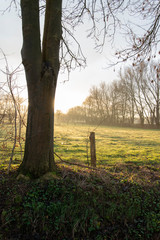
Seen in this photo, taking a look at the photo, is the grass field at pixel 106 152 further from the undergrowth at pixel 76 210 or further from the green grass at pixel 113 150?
the undergrowth at pixel 76 210

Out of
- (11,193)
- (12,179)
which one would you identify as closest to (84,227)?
(11,193)

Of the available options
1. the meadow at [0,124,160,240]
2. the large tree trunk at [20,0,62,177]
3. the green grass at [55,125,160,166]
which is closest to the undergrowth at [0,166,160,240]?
the meadow at [0,124,160,240]

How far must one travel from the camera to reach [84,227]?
8.72ft

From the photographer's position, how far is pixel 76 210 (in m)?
2.85

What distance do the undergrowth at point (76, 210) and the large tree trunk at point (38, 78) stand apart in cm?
53

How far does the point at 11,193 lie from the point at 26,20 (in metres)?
3.89

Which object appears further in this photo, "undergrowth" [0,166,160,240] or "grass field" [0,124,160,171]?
"grass field" [0,124,160,171]

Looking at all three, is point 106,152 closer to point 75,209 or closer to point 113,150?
point 113,150

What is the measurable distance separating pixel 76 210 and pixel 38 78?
2997 mm

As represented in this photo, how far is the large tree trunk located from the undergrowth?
0.53 meters

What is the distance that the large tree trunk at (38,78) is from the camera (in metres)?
3.36

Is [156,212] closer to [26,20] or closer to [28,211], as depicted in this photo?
[28,211]

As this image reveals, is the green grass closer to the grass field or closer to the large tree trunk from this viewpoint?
the grass field

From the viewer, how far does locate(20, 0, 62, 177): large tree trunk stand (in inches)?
132
